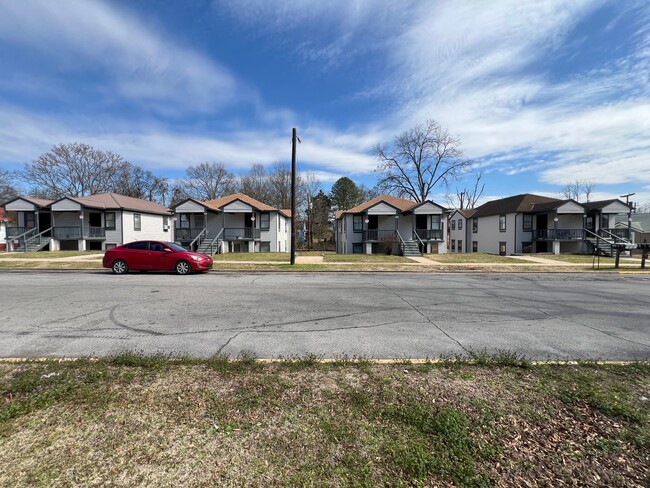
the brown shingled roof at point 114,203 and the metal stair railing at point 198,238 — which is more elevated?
the brown shingled roof at point 114,203

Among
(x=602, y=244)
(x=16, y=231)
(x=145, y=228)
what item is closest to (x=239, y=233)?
(x=145, y=228)

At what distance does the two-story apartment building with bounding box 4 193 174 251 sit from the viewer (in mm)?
29016

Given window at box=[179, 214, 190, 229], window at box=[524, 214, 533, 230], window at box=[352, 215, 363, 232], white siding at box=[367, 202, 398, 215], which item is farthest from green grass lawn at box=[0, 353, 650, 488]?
window at box=[524, 214, 533, 230]

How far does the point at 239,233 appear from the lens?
99.2ft

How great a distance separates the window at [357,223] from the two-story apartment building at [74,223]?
72.7 ft

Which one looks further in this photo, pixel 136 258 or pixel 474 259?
pixel 474 259

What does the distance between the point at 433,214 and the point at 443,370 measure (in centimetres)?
2787

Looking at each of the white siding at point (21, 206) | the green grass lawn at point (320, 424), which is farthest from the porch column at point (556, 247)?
the white siding at point (21, 206)

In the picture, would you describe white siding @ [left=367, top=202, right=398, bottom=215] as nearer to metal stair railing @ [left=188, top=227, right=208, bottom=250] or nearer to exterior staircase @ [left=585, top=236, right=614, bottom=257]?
metal stair railing @ [left=188, top=227, right=208, bottom=250]

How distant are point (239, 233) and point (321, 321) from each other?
25235 millimetres

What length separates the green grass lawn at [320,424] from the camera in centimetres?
226

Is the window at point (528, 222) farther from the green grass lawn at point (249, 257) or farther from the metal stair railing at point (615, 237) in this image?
the green grass lawn at point (249, 257)

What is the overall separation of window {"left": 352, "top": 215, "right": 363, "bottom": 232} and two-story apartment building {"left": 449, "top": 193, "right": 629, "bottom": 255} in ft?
49.0

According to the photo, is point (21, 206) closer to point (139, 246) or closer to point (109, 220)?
point (109, 220)
